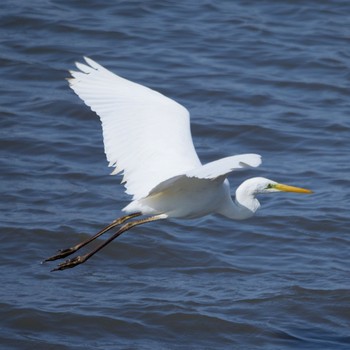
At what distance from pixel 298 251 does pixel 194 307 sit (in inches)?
57.7

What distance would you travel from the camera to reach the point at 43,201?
8.97 m

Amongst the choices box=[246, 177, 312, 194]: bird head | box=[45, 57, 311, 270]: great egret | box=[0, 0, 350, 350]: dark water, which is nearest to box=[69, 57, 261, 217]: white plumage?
box=[45, 57, 311, 270]: great egret

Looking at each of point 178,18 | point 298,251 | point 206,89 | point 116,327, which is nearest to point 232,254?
point 298,251

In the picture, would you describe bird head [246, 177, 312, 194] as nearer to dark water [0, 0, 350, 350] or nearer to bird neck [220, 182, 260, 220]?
bird neck [220, 182, 260, 220]

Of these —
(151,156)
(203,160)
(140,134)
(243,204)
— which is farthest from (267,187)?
(203,160)

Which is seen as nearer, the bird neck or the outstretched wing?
the outstretched wing

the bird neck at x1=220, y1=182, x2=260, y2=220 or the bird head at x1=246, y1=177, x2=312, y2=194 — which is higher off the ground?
the bird head at x1=246, y1=177, x2=312, y2=194

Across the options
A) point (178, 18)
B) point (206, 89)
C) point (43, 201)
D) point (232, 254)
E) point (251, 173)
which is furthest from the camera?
point (178, 18)

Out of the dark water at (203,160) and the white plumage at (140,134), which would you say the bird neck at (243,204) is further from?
the dark water at (203,160)

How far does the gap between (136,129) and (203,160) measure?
2.99 meters

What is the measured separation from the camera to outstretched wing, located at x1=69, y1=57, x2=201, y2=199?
668 cm

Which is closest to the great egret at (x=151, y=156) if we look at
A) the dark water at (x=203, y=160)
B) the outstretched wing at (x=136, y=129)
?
the outstretched wing at (x=136, y=129)

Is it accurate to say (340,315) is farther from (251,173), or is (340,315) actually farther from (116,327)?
(251,173)

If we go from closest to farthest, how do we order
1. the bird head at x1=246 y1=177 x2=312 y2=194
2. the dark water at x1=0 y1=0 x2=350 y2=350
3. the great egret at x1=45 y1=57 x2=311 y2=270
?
1. the great egret at x1=45 y1=57 x2=311 y2=270
2. the bird head at x1=246 y1=177 x2=312 y2=194
3. the dark water at x1=0 y1=0 x2=350 y2=350
